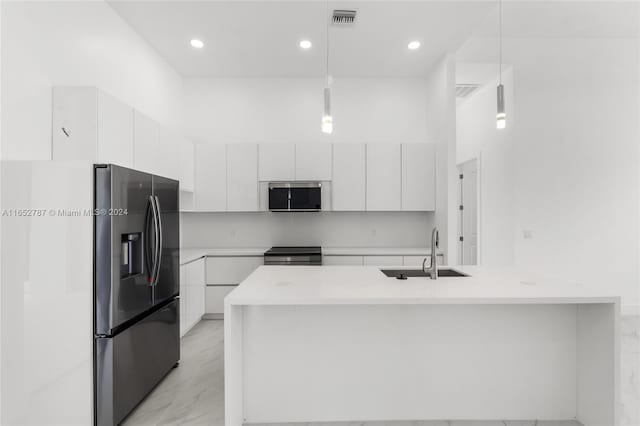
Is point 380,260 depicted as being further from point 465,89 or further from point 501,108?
point 465,89

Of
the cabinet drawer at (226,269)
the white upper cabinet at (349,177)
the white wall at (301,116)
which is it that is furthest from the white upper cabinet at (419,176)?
the cabinet drawer at (226,269)

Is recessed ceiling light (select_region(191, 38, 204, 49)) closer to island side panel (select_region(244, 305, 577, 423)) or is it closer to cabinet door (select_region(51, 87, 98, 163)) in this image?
cabinet door (select_region(51, 87, 98, 163))

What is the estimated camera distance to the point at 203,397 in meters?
2.50

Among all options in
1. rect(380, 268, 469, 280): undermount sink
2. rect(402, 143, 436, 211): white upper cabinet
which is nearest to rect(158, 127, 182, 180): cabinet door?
rect(380, 268, 469, 280): undermount sink

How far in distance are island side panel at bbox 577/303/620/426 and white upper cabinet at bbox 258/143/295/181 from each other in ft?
10.7

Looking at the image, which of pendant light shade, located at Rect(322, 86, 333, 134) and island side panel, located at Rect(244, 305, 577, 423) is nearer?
island side panel, located at Rect(244, 305, 577, 423)

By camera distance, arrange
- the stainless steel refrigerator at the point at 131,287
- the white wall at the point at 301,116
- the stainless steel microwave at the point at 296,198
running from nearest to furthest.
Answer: the stainless steel refrigerator at the point at 131,287 < the stainless steel microwave at the point at 296,198 < the white wall at the point at 301,116

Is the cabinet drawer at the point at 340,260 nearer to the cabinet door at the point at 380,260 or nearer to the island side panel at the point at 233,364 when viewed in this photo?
the cabinet door at the point at 380,260

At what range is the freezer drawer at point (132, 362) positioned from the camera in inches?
79.7

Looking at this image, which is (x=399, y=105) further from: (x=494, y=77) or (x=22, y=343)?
(x=22, y=343)

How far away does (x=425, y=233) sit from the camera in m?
4.78

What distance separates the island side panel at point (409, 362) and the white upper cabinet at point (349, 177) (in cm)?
240

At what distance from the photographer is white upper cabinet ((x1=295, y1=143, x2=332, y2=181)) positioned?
446 centimetres

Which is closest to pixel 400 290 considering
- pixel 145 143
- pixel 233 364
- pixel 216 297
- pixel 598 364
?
pixel 233 364
